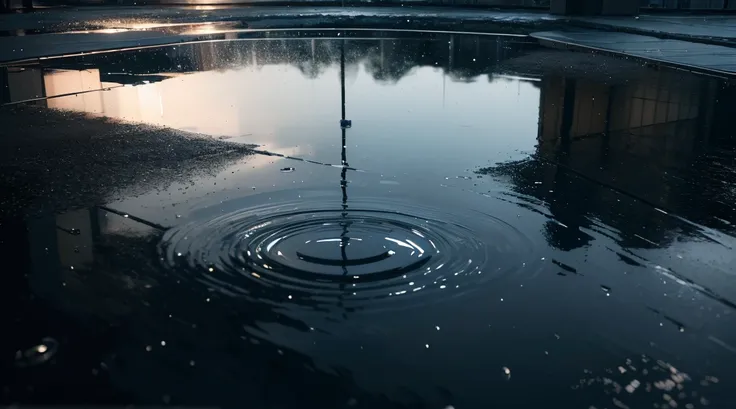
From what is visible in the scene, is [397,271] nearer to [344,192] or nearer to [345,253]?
[345,253]

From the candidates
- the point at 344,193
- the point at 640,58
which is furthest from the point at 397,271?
the point at 640,58

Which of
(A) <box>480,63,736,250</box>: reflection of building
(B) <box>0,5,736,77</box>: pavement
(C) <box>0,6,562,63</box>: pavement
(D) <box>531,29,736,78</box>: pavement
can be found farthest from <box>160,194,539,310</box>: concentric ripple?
(C) <box>0,6,562,63</box>: pavement

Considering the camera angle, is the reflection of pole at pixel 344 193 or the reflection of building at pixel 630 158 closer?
the reflection of pole at pixel 344 193

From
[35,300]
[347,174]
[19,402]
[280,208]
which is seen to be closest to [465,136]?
[347,174]

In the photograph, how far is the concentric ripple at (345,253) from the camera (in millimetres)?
3793

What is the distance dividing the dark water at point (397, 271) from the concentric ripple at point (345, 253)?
2 cm

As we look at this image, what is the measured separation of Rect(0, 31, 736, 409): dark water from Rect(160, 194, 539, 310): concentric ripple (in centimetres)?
2

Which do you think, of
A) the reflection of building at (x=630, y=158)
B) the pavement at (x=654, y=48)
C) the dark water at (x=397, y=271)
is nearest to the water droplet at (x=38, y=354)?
the dark water at (x=397, y=271)

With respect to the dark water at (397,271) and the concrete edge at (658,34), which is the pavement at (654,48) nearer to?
the concrete edge at (658,34)

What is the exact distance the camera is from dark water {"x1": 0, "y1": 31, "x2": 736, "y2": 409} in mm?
3012

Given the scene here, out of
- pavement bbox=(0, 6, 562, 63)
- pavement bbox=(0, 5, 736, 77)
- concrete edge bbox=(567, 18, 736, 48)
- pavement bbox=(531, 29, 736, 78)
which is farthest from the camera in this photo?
concrete edge bbox=(567, 18, 736, 48)

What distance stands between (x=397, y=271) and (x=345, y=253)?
0.37 metres

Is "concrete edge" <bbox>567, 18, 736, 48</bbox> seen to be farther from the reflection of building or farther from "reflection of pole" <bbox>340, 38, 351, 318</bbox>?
"reflection of pole" <bbox>340, 38, 351, 318</bbox>

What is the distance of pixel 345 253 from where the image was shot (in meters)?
4.23
